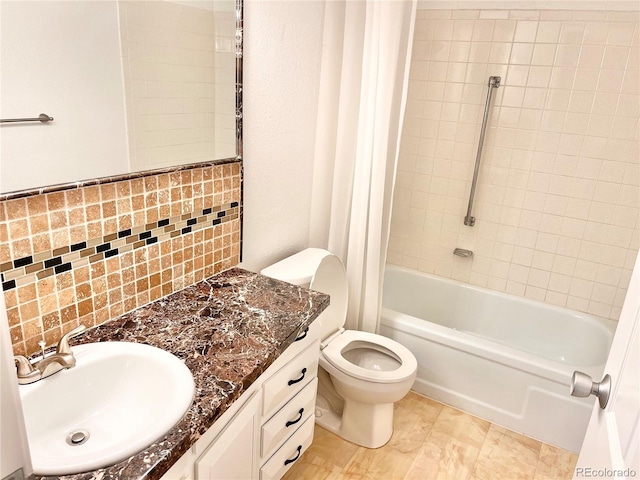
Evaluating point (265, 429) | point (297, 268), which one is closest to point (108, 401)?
point (265, 429)

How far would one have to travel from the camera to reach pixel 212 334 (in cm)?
137

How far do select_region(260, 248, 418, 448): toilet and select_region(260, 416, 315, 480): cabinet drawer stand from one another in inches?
11.0

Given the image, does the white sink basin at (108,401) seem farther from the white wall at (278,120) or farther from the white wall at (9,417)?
the white wall at (278,120)

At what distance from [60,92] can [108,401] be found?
759 millimetres

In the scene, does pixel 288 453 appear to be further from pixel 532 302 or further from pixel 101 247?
pixel 532 302

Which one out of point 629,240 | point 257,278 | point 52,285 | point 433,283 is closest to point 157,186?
point 52,285

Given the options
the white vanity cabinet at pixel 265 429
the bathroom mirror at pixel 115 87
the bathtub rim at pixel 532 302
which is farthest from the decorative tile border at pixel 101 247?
the bathtub rim at pixel 532 302

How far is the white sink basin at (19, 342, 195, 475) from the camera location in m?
0.99

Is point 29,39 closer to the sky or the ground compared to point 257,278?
closer to the sky

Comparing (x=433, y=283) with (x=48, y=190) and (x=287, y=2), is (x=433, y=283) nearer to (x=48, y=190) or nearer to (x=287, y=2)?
(x=287, y=2)

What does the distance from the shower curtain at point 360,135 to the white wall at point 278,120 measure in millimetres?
87

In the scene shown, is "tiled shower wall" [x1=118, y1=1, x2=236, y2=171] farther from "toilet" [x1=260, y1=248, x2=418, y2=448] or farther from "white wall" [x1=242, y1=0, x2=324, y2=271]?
"toilet" [x1=260, y1=248, x2=418, y2=448]

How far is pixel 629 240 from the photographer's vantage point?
2.42 meters

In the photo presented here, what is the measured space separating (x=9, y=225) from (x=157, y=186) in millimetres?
436
